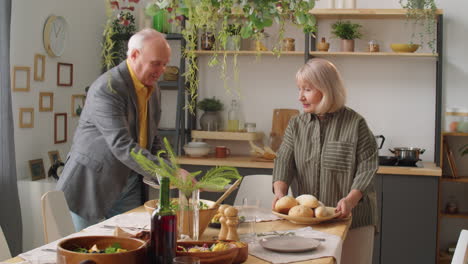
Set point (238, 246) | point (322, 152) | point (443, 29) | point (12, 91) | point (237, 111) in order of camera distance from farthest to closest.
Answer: point (237, 111)
point (443, 29)
point (12, 91)
point (322, 152)
point (238, 246)

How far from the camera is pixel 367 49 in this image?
17.0ft

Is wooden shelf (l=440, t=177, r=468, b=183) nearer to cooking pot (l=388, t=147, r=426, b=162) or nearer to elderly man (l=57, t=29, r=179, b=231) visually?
cooking pot (l=388, t=147, r=426, b=162)

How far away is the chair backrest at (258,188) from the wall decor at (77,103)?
6.25ft

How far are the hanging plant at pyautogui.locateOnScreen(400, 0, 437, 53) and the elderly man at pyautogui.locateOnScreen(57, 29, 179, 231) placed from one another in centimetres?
242

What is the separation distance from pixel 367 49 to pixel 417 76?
0.46 metres

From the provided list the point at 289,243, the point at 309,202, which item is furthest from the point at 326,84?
the point at 289,243

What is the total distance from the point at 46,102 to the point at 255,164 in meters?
1.61

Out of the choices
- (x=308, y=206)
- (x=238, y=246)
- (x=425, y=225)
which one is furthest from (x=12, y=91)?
→ (x=425, y=225)

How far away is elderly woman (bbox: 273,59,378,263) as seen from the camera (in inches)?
116

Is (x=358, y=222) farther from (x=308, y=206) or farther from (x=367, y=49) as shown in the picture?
(x=367, y=49)

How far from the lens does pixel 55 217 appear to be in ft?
8.83

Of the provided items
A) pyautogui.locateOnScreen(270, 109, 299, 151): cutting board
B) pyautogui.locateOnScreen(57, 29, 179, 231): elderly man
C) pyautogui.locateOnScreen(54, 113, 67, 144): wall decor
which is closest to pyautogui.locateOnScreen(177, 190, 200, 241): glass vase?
pyautogui.locateOnScreen(57, 29, 179, 231): elderly man

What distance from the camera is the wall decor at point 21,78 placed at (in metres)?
4.17

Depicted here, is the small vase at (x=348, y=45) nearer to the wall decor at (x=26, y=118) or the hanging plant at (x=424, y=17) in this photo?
the hanging plant at (x=424, y=17)
